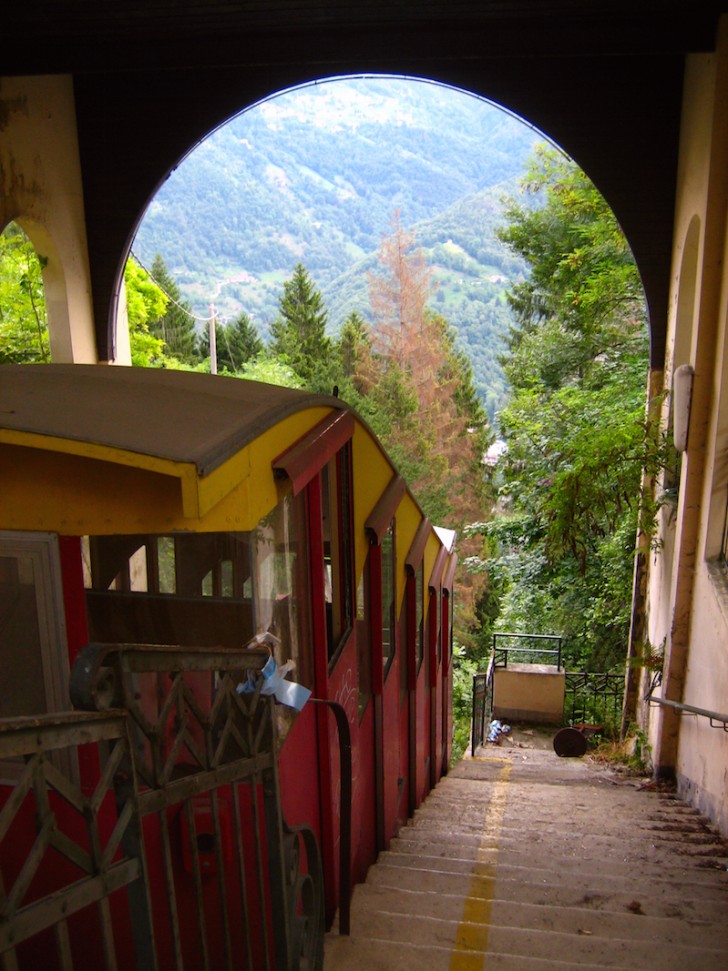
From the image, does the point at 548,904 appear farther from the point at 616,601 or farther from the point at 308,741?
the point at 616,601

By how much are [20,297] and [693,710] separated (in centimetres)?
989

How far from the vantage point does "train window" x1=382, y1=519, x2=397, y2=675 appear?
5.40 meters

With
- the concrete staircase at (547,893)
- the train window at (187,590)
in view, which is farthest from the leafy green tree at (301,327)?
the train window at (187,590)

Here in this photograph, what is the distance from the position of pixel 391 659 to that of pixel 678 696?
2863mm

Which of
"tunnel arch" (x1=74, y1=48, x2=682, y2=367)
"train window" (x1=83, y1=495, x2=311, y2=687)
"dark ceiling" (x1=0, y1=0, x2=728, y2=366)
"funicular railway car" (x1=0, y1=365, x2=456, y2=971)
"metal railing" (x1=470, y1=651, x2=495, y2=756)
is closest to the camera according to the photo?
"funicular railway car" (x1=0, y1=365, x2=456, y2=971)

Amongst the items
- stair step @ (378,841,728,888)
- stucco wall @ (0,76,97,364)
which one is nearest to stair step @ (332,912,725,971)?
stair step @ (378,841,728,888)

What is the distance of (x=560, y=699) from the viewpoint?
1230cm

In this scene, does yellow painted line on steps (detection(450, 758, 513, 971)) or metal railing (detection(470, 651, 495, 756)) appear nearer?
yellow painted line on steps (detection(450, 758, 513, 971))

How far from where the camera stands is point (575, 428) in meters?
10.7

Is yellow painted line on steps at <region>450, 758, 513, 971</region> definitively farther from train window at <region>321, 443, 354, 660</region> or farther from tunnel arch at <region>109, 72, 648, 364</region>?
tunnel arch at <region>109, 72, 648, 364</region>

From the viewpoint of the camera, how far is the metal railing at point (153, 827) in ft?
4.57

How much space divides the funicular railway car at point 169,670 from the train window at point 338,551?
17mm

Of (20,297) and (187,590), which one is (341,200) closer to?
(20,297)

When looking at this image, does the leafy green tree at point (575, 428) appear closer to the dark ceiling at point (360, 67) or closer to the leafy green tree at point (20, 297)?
the dark ceiling at point (360, 67)
